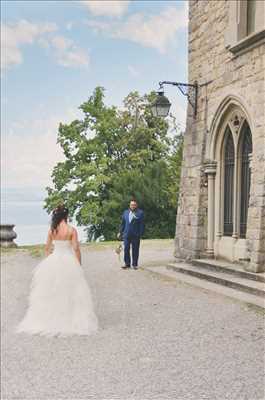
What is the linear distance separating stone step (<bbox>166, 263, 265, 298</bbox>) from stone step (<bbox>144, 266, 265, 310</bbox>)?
8cm

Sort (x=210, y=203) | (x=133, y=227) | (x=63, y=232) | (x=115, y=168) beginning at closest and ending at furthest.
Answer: (x=63, y=232) < (x=210, y=203) < (x=133, y=227) < (x=115, y=168)

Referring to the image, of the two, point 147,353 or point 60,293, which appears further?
point 60,293

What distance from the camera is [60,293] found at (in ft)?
23.7

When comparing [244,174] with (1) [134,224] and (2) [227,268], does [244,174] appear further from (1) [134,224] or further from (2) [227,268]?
(1) [134,224]

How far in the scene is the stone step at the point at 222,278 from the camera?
9.12m

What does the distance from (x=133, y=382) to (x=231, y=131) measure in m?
7.51

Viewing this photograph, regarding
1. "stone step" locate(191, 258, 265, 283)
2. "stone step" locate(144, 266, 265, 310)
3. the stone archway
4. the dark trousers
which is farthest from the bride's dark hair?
the dark trousers

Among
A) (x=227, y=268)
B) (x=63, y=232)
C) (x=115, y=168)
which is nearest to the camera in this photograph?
(x=63, y=232)

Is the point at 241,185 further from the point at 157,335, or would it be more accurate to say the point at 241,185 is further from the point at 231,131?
the point at 157,335

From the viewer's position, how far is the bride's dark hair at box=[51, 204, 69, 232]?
7211 mm

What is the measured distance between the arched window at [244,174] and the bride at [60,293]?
505cm

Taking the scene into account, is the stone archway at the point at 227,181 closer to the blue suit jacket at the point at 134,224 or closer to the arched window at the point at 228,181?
the arched window at the point at 228,181

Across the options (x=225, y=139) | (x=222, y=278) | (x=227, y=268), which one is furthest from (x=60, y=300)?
(x=225, y=139)

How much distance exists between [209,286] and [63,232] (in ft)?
12.2
